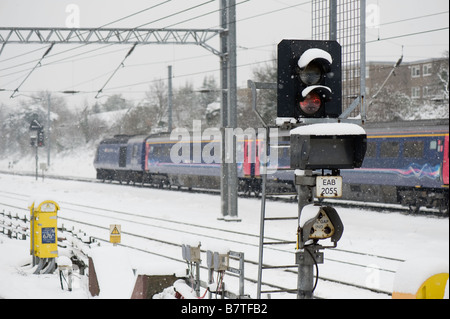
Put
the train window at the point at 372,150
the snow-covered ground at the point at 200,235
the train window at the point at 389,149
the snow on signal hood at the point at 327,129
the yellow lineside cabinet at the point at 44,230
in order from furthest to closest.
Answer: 1. the train window at the point at 372,150
2. the train window at the point at 389,149
3. the yellow lineside cabinet at the point at 44,230
4. the snow-covered ground at the point at 200,235
5. the snow on signal hood at the point at 327,129

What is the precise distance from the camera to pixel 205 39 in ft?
65.5

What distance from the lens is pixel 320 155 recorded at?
4809 mm

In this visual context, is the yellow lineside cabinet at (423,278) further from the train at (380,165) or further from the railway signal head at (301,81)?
the train at (380,165)

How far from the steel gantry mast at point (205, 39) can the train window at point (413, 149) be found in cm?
596

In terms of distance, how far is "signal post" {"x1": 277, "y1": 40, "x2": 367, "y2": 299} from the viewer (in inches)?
189

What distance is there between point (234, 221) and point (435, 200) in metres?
6.77

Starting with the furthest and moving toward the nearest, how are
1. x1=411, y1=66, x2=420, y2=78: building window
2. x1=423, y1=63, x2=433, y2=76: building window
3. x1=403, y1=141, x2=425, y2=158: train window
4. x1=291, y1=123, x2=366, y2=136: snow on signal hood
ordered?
x1=411, y1=66, x2=420, y2=78: building window
x1=403, y1=141, x2=425, y2=158: train window
x1=423, y1=63, x2=433, y2=76: building window
x1=291, y1=123, x2=366, y2=136: snow on signal hood

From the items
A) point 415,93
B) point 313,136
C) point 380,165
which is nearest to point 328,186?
point 313,136

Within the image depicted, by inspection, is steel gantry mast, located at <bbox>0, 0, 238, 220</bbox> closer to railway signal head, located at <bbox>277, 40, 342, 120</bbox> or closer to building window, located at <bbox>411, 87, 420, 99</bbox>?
building window, located at <bbox>411, 87, 420, 99</bbox>

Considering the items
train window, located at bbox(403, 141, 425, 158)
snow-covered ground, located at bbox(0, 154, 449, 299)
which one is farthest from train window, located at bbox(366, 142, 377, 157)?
snow-covered ground, located at bbox(0, 154, 449, 299)

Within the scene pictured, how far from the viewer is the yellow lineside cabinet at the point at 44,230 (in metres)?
10.4

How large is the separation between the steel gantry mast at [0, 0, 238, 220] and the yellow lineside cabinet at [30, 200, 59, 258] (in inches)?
335

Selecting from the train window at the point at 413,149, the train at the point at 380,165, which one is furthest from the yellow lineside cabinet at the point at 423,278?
the train window at the point at 413,149
